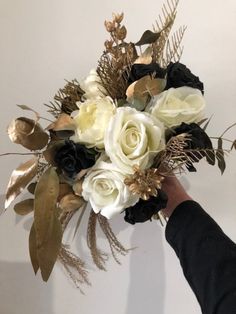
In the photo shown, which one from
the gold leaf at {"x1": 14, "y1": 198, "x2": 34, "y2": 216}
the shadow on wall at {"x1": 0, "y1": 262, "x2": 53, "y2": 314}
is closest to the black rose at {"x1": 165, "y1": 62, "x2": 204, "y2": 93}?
the gold leaf at {"x1": 14, "y1": 198, "x2": 34, "y2": 216}

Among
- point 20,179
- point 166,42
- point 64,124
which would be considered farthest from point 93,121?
point 166,42

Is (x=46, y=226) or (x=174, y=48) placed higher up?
(x=174, y=48)

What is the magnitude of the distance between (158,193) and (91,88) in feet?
0.70

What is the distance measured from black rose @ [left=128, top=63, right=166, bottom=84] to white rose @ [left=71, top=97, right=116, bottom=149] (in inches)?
2.1

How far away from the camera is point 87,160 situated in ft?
2.14

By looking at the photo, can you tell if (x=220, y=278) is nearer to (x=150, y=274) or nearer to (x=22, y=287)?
(x=150, y=274)

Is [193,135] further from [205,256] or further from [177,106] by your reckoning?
[205,256]

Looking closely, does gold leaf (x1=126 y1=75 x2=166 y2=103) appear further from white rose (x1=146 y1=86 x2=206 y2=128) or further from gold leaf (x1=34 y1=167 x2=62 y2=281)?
gold leaf (x1=34 y1=167 x2=62 y2=281)

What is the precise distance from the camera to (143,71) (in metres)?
0.66

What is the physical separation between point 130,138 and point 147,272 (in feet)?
1.62

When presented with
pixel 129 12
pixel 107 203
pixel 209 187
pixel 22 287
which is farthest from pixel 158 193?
pixel 22 287

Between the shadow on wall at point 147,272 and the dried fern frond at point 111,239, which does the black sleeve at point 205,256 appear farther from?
the shadow on wall at point 147,272

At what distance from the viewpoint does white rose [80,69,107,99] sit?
27.9 inches

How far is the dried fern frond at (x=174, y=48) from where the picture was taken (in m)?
0.78
